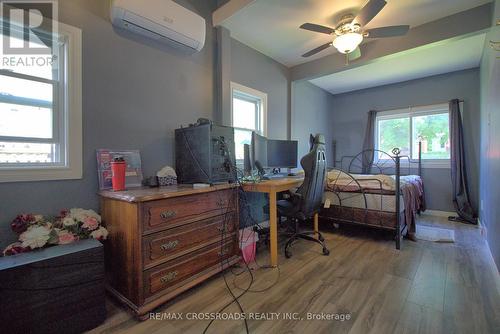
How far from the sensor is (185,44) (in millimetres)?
2168

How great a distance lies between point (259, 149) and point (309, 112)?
228 centimetres

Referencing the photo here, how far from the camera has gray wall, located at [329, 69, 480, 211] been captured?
12.4ft

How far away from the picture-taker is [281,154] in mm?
3195

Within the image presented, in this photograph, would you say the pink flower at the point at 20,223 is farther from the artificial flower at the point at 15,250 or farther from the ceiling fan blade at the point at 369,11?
the ceiling fan blade at the point at 369,11

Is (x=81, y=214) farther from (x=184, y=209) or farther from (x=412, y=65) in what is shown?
(x=412, y=65)

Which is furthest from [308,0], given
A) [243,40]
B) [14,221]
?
[14,221]

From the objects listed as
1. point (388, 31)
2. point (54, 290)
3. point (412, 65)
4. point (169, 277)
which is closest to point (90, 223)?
point (54, 290)

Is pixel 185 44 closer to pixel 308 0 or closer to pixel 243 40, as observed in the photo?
pixel 243 40

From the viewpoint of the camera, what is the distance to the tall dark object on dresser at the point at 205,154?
1867 millimetres

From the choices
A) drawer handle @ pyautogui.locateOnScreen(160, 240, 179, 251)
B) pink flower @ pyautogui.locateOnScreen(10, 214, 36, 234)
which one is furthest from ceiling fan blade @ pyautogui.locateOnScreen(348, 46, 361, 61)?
pink flower @ pyautogui.locateOnScreen(10, 214, 36, 234)

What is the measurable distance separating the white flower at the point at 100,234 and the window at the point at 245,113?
174cm

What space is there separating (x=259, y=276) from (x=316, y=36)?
293cm

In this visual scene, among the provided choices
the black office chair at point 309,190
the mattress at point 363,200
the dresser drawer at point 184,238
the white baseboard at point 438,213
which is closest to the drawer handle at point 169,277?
the dresser drawer at point 184,238

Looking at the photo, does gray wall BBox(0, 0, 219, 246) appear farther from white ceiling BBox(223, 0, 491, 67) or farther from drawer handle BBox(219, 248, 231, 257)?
drawer handle BBox(219, 248, 231, 257)
